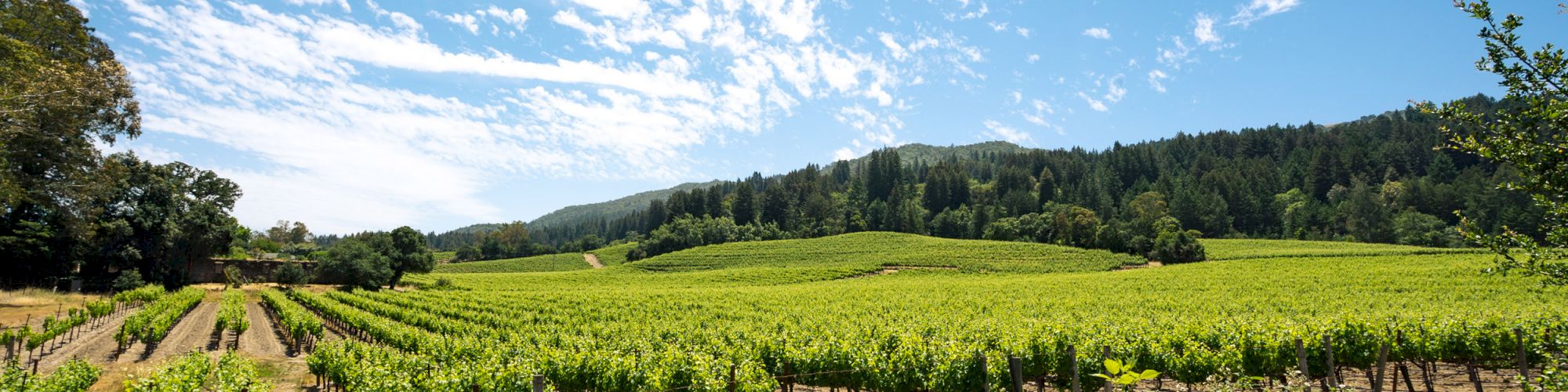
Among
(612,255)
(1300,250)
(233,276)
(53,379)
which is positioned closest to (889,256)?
(1300,250)

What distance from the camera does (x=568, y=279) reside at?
72.9 m

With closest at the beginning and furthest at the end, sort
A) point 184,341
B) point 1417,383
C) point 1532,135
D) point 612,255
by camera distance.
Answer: point 1532,135
point 1417,383
point 184,341
point 612,255

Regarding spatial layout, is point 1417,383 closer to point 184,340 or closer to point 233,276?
point 184,340

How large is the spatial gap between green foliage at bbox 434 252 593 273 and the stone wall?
2901 centimetres

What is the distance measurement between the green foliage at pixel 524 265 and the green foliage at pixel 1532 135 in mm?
104489

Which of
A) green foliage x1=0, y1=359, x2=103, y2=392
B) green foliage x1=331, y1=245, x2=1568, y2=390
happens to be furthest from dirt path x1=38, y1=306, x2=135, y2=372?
green foliage x1=0, y1=359, x2=103, y2=392

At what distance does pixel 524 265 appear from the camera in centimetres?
10894

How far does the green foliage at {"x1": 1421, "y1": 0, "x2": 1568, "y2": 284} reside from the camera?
6363 millimetres

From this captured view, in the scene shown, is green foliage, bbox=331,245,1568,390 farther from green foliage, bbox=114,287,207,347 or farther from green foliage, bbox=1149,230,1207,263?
green foliage, bbox=1149,230,1207,263

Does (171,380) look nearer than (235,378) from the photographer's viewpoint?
Yes

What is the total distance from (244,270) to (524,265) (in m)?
41.8

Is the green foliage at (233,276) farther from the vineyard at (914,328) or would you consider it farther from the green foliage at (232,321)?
the green foliage at (232,321)

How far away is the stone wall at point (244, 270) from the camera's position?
6494cm

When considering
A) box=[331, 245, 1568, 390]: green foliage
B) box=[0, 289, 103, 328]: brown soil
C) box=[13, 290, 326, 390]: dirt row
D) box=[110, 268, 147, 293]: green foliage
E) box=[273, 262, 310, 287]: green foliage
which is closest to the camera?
box=[331, 245, 1568, 390]: green foliage
